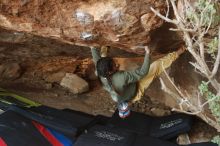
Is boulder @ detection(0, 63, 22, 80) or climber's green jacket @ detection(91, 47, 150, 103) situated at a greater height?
climber's green jacket @ detection(91, 47, 150, 103)

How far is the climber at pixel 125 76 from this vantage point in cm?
393

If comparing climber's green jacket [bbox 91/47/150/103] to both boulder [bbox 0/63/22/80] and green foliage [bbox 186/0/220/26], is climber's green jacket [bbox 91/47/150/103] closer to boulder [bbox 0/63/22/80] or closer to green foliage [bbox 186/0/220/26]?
green foliage [bbox 186/0/220/26]

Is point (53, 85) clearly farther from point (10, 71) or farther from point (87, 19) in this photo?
point (87, 19)

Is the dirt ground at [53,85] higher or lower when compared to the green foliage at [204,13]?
lower

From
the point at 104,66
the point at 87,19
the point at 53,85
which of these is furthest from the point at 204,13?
the point at 53,85

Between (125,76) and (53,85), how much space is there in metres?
2.43

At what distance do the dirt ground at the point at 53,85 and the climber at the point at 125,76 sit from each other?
0.60m

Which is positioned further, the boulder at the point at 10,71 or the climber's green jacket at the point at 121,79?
the boulder at the point at 10,71

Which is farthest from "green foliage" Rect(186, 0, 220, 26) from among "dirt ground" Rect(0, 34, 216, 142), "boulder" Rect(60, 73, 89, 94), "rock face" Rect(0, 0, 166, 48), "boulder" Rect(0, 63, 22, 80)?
"boulder" Rect(0, 63, 22, 80)

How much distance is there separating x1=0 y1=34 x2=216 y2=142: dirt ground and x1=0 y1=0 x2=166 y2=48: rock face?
1.21m

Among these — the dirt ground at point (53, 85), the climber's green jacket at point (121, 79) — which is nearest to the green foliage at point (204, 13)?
the climber's green jacket at point (121, 79)

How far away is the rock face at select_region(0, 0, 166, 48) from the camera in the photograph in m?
3.07

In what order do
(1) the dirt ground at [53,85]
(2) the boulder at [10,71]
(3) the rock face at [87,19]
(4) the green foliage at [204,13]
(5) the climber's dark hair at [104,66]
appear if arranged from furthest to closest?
1. (2) the boulder at [10,71]
2. (1) the dirt ground at [53,85]
3. (5) the climber's dark hair at [104,66]
4. (3) the rock face at [87,19]
5. (4) the green foliage at [204,13]

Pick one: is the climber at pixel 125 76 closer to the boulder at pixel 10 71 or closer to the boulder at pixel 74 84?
the boulder at pixel 74 84
